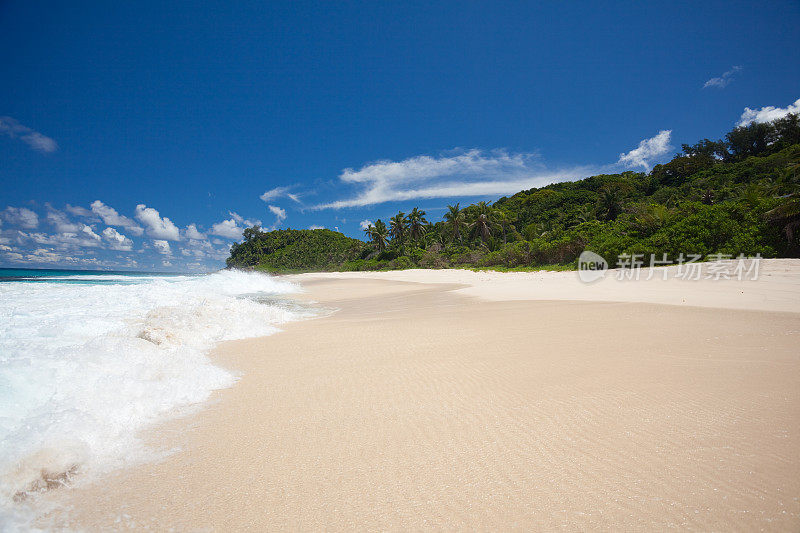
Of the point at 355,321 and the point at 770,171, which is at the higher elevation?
the point at 770,171

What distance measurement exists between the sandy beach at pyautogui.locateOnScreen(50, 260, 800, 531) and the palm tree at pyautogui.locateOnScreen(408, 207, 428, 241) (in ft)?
189

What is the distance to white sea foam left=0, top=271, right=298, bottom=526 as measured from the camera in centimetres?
204

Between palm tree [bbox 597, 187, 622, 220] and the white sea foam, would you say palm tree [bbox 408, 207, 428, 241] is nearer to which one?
palm tree [bbox 597, 187, 622, 220]

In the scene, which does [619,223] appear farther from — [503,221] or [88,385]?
[88,385]

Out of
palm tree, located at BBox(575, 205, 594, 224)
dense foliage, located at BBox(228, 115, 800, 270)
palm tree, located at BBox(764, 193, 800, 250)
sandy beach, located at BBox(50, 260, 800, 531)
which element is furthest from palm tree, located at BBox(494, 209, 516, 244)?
sandy beach, located at BBox(50, 260, 800, 531)

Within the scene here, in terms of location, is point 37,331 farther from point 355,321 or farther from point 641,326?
point 641,326

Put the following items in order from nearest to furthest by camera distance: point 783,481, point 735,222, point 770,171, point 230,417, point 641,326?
point 783,481, point 230,417, point 641,326, point 735,222, point 770,171

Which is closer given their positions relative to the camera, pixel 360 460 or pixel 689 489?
pixel 689 489

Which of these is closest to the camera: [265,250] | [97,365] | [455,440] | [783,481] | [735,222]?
[783,481]

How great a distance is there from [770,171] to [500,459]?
57.1 m

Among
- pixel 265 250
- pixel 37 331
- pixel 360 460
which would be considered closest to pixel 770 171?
pixel 360 460

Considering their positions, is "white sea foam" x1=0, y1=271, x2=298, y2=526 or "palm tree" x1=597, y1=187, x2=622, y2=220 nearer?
"white sea foam" x1=0, y1=271, x2=298, y2=526

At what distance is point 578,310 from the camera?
704 centimetres

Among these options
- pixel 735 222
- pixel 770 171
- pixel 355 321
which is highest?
pixel 770 171
